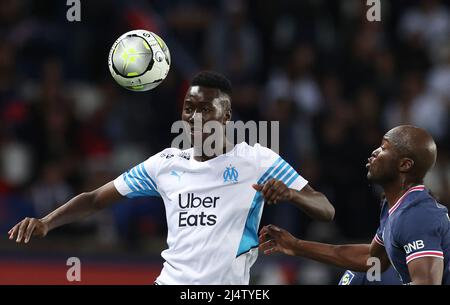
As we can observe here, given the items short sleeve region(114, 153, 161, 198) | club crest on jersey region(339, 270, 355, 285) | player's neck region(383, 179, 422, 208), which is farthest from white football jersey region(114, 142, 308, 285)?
club crest on jersey region(339, 270, 355, 285)

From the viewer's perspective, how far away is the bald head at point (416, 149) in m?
6.88

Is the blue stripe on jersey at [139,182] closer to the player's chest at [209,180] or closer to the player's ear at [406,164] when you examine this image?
the player's chest at [209,180]

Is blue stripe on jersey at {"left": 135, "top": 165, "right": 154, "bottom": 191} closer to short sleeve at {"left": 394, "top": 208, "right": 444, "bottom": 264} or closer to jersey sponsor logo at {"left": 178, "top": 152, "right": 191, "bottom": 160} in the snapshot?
jersey sponsor logo at {"left": 178, "top": 152, "right": 191, "bottom": 160}

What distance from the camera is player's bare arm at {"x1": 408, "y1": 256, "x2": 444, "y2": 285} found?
6320 millimetres

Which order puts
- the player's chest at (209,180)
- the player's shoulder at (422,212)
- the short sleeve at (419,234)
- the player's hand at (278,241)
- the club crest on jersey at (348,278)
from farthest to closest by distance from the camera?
the club crest on jersey at (348,278), the player's hand at (278,241), the player's chest at (209,180), the player's shoulder at (422,212), the short sleeve at (419,234)

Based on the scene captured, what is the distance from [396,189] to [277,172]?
2.97 ft

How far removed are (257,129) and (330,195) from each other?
1268 millimetres

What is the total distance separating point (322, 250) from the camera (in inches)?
297

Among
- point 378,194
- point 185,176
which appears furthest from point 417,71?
point 185,176

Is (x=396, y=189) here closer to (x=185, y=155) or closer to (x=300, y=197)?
(x=300, y=197)

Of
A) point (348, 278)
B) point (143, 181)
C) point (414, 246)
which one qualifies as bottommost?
point (348, 278)

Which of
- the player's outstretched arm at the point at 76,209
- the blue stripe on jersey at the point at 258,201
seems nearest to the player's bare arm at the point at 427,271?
the blue stripe on jersey at the point at 258,201

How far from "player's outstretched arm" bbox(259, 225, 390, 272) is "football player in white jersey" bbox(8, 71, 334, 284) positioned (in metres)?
0.28

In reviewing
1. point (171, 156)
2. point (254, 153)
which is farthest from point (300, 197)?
point (171, 156)
